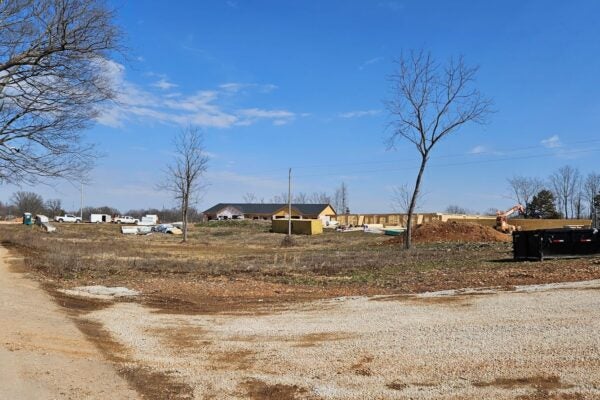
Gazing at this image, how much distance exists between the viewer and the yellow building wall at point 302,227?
65125mm

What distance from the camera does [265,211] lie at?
386ft

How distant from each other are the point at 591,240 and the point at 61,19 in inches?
737

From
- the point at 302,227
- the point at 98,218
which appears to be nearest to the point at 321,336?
the point at 302,227

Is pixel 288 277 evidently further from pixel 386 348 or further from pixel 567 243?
pixel 567 243

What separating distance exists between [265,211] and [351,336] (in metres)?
110

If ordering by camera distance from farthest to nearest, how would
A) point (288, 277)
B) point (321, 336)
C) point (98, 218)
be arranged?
point (98, 218) → point (288, 277) → point (321, 336)

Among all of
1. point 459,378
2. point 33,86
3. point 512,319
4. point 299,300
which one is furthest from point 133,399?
point 33,86

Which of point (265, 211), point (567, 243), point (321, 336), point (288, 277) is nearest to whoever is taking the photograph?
point (321, 336)

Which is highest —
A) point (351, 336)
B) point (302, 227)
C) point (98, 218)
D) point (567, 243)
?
point (98, 218)

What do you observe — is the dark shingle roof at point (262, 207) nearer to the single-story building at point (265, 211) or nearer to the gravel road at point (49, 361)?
the single-story building at point (265, 211)

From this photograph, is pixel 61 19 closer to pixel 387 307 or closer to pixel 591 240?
pixel 387 307

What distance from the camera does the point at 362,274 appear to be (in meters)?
17.2

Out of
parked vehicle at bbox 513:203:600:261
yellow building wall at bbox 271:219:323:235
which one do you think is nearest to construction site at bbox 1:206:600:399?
parked vehicle at bbox 513:203:600:261

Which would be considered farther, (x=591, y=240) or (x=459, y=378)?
(x=591, y=240)
